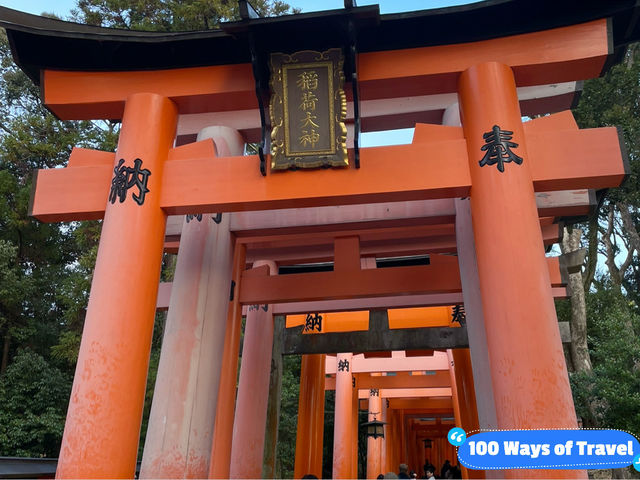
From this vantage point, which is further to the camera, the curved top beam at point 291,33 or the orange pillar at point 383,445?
the orange pillar at point 383,445

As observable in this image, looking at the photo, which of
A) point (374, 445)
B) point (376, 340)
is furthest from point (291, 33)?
point (374, 445)

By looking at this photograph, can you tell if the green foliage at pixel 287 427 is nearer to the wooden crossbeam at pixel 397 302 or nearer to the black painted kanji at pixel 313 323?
the black painted kanji at pixel 313 323

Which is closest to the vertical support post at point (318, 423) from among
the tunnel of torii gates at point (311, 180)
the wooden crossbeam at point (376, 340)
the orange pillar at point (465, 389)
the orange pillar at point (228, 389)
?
the wooden crossbeam at point (376, 340)

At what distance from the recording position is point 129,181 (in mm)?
5434

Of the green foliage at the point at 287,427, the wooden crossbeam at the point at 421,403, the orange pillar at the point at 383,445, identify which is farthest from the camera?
the wooden crossbeam at the point at 421,403

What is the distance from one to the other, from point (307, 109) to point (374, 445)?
54.3ft

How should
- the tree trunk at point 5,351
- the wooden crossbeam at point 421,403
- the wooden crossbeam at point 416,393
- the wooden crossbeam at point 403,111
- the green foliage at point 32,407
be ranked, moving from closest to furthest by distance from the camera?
1. the wooden crossbeam at point 403,111
2. the green foliage at point 32,407
3. the tree trunk at point 5,351
4. the wooden crossbeam at point 416,393
5. the wooden crossbeam at point 421,403

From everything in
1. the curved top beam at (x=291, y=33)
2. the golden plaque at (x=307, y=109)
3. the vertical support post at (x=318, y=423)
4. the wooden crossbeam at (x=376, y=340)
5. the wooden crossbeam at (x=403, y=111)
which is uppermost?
the wooden crossbeam at (x=403, y=111)

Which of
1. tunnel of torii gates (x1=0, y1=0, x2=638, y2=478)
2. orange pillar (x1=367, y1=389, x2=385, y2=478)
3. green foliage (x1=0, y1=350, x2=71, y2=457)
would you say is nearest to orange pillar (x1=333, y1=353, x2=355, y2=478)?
orange pillar (x1=367, y1=389, x2=385, y2=478)

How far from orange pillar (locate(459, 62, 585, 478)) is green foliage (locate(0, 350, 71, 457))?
45.1 feet

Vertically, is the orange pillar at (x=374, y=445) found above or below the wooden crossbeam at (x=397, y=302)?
below

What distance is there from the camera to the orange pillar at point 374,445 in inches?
733

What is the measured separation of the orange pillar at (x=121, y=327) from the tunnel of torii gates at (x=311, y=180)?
17 mm

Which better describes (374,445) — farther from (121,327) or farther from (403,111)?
(121,327)
